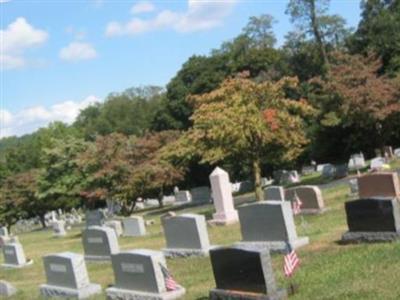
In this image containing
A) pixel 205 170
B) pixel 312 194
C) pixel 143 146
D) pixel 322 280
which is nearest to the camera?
pixel 322 280

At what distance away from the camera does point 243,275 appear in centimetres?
1015

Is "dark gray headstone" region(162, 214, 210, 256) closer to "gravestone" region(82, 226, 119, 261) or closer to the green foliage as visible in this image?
"gravestone" region(82, 226, 119, 261)

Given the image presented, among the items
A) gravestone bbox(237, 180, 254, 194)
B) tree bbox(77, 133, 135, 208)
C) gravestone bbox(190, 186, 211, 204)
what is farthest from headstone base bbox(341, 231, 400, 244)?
gravestone bbox(190, 186, 211, 204)

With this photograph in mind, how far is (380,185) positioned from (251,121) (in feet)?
21.3

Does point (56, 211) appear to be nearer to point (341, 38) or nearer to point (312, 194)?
point (341, 38)

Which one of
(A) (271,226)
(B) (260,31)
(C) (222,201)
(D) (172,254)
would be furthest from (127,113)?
(A) (271,226)

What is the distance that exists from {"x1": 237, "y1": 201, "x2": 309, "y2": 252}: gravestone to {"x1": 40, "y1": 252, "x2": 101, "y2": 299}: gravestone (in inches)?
141

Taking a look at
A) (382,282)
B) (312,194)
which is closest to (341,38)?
(312,194)

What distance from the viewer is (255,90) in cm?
2528

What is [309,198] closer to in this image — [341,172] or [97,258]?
[97,258]

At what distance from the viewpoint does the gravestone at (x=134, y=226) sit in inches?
1013

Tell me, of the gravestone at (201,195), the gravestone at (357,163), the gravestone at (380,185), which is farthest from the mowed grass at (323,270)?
the gravestone at (201,195)

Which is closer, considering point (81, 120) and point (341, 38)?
point (341, 38)

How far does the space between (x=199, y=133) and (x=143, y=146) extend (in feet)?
22.9
